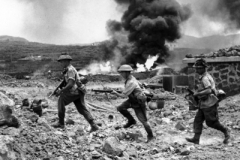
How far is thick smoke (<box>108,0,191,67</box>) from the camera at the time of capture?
3198 centimetres

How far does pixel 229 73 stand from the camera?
9.71 metres

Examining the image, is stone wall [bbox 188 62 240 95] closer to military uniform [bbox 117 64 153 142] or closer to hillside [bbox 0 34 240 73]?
military uniform [bbox 117 64 153 142]

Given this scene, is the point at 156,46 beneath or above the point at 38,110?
above

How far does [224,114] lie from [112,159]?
4.89 metres

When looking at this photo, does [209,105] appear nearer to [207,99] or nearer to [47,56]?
[207,99]

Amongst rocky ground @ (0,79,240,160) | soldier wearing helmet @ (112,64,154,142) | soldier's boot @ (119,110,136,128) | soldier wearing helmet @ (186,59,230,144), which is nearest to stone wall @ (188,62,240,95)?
rocky ground @ (0,79,240,160)

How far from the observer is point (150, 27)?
31.7m

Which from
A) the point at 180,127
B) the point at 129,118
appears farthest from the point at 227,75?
the point at 129,118

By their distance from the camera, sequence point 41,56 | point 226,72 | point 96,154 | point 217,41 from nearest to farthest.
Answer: point 96,154 → point 226,72 → point 41,56 → point 217,41

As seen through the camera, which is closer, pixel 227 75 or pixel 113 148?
pixel 113 148

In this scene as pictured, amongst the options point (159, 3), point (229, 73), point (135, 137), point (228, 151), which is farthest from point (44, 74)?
point (228, 151)

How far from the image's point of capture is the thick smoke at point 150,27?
1259 inches

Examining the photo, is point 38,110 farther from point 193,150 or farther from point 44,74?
point 44,74

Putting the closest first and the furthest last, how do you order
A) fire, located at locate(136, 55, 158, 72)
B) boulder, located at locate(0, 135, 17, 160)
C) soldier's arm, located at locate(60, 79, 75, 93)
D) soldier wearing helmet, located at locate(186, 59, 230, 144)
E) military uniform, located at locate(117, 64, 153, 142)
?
boulder, located at locate(0, 135, 17, 160), soldier wearing helmet, located at locate(186, 59, 230, 144), military uniform, located at locate(117, 64, 153, 142), soldier's arm, located at locate(60, 79, 75, 93), fire, located at locate(136, 55, 158, 72)
